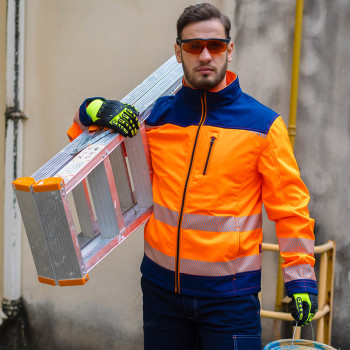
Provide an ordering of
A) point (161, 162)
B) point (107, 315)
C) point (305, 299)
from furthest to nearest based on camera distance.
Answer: point (107, 315), point (161, 162), point (305, 299)

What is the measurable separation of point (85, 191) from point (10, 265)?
206 centimetres

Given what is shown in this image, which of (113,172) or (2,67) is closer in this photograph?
(113,172)

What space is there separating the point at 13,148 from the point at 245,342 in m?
2.50

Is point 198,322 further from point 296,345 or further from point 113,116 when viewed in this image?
point 113,116

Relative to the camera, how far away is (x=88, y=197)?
2.61m

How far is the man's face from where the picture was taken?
252cm

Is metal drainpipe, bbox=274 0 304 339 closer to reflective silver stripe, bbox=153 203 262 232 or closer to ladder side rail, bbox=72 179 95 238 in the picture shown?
reflective silver stripe, bbox=153 203 262 232

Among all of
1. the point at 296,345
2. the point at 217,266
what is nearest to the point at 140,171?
the point at 217,266

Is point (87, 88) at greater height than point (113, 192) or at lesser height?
greater

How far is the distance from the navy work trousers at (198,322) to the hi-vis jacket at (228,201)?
→ 5 cm

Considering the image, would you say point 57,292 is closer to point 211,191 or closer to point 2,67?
point 2,67

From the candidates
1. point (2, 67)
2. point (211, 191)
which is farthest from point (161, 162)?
point (2, 67)

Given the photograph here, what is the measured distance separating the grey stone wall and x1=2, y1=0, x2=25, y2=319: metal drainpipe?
5.08 feet

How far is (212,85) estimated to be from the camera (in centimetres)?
254
